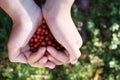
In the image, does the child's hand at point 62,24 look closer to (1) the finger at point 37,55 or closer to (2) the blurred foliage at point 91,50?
(1) the finger at point 37,55

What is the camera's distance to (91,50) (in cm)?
220

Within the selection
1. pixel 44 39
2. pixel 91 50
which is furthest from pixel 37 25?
pixel 91 50

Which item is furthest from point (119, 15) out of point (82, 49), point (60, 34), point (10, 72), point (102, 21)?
point (60, 34)

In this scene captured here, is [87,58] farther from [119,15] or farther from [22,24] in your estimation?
[22,24]

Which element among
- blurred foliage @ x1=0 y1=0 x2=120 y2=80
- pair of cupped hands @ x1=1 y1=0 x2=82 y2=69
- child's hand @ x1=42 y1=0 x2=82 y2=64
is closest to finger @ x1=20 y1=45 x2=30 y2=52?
pair of cupped hands @ x1=1 y1=0 x2=82 y2=69

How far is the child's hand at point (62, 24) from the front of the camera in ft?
4.62

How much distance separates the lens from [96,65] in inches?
86.4

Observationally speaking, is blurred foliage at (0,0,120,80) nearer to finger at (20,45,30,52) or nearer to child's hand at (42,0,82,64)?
finger at (20,45,30,52)

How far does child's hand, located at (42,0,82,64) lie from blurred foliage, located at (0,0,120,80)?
678 mm

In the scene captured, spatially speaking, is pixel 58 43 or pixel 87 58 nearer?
pixel 58 43

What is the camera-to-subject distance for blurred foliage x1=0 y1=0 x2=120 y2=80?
6.85 ft

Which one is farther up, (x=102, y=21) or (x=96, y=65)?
(x=102, y=21)

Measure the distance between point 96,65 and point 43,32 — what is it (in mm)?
792

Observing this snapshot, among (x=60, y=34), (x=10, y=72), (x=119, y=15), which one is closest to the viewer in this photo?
(x=60, y=34)
